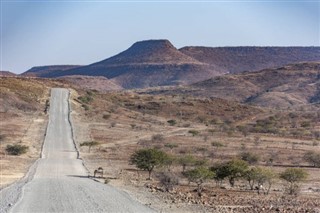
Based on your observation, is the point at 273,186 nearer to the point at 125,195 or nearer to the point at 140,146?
the point at 125,195

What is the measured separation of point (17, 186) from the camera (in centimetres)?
3266

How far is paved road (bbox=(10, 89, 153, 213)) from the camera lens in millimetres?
24609

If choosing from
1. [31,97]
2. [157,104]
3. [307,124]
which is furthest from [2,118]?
[307,124]

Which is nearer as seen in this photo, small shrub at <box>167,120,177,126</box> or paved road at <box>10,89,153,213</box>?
paved road at <box>10,89,153,213</box>

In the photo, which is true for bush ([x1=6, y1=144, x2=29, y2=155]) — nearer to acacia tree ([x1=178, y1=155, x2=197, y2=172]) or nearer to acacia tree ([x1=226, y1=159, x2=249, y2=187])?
acacia tree ([x1=178, y1=155, x2=197, y2=172])

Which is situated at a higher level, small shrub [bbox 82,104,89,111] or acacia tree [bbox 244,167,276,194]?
small shrub [bbox 82,104,89,111]

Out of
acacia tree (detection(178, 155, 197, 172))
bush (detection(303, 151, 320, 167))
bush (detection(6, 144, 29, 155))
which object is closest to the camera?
acacia tree (detection(178, 155, 197, 172))

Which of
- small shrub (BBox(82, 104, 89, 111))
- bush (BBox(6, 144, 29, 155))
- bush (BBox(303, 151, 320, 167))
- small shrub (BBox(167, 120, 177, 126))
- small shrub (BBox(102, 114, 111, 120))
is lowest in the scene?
bush (BBox(303, 151, 320, 167))

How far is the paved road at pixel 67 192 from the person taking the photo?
2461 cm

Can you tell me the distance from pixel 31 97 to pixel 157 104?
90.5 ft

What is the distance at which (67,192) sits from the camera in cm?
2981

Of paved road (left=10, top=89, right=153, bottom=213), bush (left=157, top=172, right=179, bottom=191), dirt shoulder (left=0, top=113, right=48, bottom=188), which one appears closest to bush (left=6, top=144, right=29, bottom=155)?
dirt shoulder (left=0, top=113, right=48, bottom=188)

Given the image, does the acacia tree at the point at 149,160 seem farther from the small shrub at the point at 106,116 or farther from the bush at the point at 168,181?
the small shrub at the point at 106,116

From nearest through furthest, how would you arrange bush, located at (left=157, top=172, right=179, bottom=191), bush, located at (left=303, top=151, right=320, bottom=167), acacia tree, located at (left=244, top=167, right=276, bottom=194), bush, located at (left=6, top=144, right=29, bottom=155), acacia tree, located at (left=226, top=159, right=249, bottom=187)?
bush, located at (left=157, top=172, right=179, bottom=191), acacia tree, located at (left=244, top=167, right=276, bottom=194), acacia tree, located at (left=226, top=159, right=249, bottom=187), bush, located at (left=303, top=151, right=320, bottom=167), bush, located at (left=6, top=144, right=29, bottom=155)
